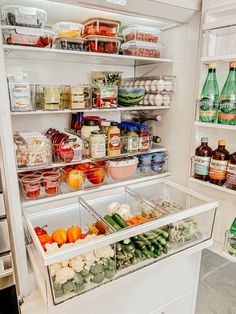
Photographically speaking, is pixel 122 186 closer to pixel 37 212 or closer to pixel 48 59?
pixel 37 212

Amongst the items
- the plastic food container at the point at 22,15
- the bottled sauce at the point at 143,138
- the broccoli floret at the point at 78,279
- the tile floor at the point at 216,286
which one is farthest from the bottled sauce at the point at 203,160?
the plastic food container at the point at 22,15

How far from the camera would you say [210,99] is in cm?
123

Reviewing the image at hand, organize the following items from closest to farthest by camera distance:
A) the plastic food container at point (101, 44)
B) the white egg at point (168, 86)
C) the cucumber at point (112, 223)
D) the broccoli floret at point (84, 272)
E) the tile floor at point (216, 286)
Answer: the broccoli floret at point (84, 272) < the cucumber at point (112, 223) < the plastic food container at point (101, 44) < the white egg at point (168, 86) < the tile floor at point (216, 286)

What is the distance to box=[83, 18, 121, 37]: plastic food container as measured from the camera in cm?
123

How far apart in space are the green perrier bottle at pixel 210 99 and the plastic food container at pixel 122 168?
0.47 meters

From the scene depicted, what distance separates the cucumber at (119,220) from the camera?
1177 mm

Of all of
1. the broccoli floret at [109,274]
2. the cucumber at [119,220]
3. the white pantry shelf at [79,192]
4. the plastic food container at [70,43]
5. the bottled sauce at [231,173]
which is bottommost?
the broccoli floret at [109,274]

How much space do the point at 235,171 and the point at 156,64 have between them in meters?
0.87

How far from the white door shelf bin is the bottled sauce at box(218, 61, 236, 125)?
0.42m

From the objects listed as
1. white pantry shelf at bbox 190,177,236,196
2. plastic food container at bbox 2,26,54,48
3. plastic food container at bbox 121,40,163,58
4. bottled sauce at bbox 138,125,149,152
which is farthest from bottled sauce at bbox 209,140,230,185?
plastic food container at bbox 2,26,54,48

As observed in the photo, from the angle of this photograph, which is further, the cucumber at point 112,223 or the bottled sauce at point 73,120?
the bottled sauce at point 73,120

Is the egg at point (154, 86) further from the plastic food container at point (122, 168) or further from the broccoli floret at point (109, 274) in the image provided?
the broccoli floret at point (109, 274)

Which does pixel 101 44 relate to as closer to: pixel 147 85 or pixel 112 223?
pixel 147 85

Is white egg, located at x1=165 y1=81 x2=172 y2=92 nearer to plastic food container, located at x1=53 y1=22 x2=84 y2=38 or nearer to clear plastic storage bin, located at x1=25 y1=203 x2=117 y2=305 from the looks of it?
plastic food container, located at x1=53 y1=22 x2=84 y2=38
